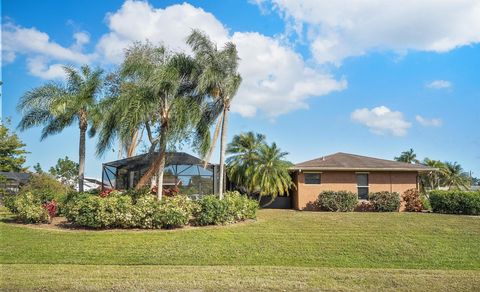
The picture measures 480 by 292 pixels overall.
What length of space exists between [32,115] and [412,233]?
18.5 meters

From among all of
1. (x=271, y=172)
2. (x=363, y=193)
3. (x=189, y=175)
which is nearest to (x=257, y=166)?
(x=271, y=172)

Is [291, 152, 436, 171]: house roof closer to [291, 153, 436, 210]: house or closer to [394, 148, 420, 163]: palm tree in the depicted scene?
[291, 153, 436, 210]: house

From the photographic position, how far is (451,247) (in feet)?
40.9

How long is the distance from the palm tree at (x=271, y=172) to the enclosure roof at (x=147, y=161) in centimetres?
409

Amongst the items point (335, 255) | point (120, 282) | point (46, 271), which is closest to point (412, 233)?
point (335, 255)

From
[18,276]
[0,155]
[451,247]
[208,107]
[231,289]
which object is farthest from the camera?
[0,155]

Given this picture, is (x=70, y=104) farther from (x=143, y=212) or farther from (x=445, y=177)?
(x=445, y=177)

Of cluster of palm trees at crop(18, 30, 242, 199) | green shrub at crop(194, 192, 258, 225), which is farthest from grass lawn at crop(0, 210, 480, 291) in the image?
cluster of palm trees at crop(18, 30, 242, 199)

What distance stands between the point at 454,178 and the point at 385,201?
39.8m

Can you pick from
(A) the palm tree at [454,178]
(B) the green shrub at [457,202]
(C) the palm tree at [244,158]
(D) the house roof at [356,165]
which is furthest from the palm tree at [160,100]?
(A) the palm tree at [454,178]

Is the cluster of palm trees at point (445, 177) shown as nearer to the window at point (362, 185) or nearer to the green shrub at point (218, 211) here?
the window at point (362, 185)

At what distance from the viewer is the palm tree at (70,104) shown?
2012cm

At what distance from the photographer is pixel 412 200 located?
23250 millimetres

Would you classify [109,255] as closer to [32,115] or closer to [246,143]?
[32,115]
